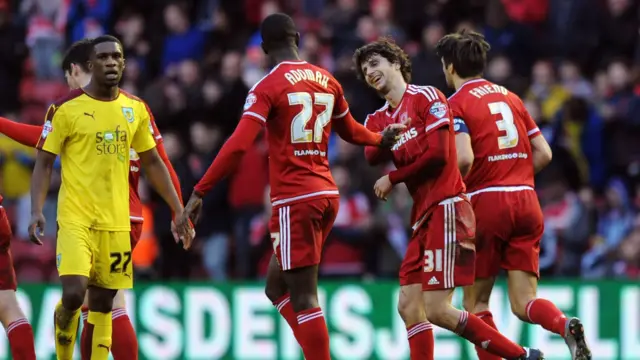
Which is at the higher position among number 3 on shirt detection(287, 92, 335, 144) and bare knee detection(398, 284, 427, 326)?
number 3 on shirt detection(287, 92, 335, 144)

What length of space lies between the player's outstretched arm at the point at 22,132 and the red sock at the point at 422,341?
3269 mm

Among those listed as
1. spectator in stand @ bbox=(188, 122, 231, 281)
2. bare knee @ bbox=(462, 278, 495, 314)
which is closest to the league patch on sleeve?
bare knee @ bbox=(462, 278, 495, 314)

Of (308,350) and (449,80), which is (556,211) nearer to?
(449,80)

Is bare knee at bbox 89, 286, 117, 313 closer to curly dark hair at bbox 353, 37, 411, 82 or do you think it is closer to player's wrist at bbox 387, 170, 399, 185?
player's wrist at bbox 387, 170, 399, 185

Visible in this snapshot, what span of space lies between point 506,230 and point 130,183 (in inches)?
120

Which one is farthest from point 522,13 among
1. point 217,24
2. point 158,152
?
point 158,152

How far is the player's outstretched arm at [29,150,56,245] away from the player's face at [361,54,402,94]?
8.14ft

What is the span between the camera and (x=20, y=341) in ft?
35.8

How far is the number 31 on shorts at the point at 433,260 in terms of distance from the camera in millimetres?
10555

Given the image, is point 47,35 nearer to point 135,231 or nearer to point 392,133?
point 135,231

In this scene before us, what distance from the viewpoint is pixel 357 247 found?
1691cm

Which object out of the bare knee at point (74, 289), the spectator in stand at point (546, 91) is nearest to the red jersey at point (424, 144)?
the bare knee at point (74, 289)

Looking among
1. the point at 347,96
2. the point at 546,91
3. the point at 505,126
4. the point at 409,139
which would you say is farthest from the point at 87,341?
the point at 546,91

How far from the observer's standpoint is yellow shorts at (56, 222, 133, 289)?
402 inches
